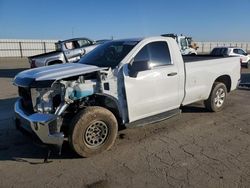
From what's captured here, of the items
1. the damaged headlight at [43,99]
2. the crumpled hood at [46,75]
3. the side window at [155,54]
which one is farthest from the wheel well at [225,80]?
the damaged headlight at [43,99]

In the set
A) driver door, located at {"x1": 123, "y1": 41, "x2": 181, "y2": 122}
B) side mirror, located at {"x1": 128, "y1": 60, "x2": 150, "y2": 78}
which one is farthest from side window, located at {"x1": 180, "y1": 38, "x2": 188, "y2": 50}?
side mirror, located at {"x1": 128, "y1": 60, "x2": 150, "y2": 78}

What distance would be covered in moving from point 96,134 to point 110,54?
68.1 inches

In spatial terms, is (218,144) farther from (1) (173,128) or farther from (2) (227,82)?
(2) (227,82)

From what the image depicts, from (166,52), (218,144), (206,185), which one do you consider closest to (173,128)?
(218,144)

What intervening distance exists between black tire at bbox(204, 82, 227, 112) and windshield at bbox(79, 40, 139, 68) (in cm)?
286

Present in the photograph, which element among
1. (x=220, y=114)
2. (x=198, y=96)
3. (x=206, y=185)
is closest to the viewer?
(x=206, y=185)

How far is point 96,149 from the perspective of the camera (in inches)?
190

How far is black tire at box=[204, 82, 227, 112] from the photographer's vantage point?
7.36 metres

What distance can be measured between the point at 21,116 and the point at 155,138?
2529 mm

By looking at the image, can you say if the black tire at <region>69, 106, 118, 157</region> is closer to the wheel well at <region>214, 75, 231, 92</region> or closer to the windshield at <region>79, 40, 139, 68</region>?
the windshield at <region>79, 40, 139, 68</region>

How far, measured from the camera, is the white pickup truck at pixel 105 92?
14.9 ft

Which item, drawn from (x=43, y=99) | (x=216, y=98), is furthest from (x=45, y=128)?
(x=216, y=98)

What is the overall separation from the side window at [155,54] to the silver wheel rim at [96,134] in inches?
57.2

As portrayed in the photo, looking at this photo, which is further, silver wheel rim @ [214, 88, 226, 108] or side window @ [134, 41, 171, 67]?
silver wheel rim @ [214, 88, 226, 108]
